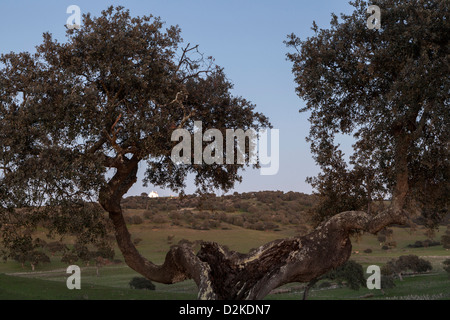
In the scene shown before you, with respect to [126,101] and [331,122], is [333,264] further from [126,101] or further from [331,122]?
[126,101]

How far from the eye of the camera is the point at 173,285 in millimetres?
58000

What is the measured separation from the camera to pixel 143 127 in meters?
18.5

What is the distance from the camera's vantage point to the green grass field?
31.8 metres

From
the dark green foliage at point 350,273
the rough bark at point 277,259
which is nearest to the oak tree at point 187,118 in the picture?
the rough bark at point 277,259

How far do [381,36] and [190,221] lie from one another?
284ft

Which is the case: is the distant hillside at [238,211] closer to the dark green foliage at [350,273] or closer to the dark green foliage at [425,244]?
the dark green foliage at [425,244]

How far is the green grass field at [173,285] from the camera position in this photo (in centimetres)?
3181

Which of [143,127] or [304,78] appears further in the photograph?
[304,78]

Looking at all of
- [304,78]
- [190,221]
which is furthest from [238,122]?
[190,221]
